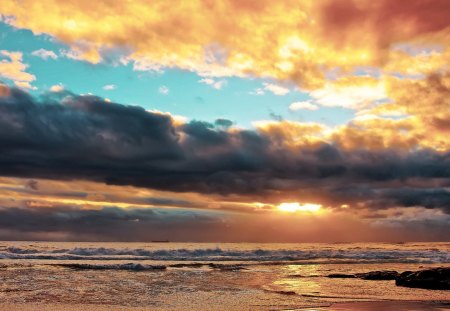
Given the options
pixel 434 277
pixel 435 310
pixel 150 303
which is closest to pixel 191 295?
pixel 150 303

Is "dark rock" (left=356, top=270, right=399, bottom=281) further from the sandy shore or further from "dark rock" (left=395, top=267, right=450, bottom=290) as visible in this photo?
the sandy shore

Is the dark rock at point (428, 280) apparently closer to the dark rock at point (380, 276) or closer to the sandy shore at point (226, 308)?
the dark rock at point (380, 276)

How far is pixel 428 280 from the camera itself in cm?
2888

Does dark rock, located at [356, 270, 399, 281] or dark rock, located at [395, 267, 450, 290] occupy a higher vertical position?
dark rock, located at [395, 267, 450, 290]

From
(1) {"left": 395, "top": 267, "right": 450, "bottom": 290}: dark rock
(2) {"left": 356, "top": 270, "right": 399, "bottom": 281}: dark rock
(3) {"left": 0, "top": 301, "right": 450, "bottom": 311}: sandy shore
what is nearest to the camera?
A: (3) {"left": 0, "top": 301, "right": 450, "bottom": 311}: sandy shore

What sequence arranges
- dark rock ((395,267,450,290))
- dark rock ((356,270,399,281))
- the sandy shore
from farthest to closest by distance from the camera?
dark rock ((356,270,399,281)), dark rock ((395,267,450,290)), the sandy shore

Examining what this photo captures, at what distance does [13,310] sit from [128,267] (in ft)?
99.6

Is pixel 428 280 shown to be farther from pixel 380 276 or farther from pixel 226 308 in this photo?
pixel 226 308

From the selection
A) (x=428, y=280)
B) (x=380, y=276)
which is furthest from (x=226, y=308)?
(x=380, y=276)

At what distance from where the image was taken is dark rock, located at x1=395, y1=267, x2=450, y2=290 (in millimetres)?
28125

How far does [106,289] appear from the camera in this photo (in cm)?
2611

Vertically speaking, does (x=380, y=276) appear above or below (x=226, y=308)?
below

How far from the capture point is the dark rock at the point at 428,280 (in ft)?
92.3

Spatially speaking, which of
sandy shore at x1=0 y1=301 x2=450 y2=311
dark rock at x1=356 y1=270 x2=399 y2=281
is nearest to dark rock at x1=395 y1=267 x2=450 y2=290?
dark rock at x1=356 y1=270 x2=399 y2=281
